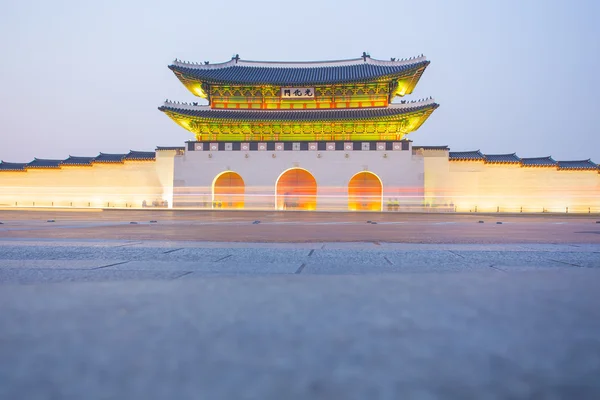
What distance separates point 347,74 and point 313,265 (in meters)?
22.3

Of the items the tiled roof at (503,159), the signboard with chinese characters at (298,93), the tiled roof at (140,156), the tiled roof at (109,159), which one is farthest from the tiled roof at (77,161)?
the tiled roof at (503,159)

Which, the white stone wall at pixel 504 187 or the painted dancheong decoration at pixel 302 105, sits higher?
the painted dancheong decoration at pixel 302 105

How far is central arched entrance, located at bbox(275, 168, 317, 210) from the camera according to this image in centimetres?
2095

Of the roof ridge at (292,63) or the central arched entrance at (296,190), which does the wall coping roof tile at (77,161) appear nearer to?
the roof ridge at (292,63)

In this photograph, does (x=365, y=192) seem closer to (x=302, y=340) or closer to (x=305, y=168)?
(x=305, y=168)

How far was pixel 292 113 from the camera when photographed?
20.7 m

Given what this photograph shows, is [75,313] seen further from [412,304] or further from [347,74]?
[347,74]

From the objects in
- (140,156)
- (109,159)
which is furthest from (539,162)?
(109,159)

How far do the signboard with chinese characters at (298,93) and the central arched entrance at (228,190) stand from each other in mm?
6551

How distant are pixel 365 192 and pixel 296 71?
35.1 ft

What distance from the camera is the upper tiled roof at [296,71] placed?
20.9 m

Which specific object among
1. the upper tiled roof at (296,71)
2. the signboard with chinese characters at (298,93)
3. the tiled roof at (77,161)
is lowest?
the tiled roof at (77,161)

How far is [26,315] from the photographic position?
858 mm

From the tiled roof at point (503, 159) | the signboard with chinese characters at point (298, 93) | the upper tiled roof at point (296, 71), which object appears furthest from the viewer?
the signboard with chinese characters at point (298, 93)
